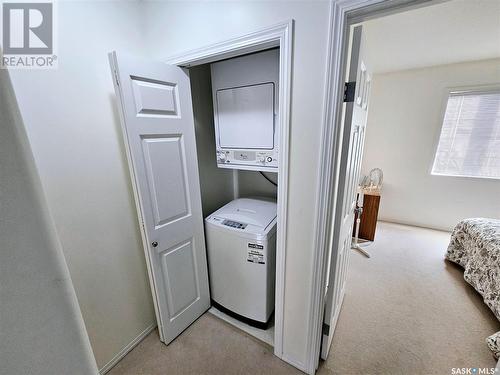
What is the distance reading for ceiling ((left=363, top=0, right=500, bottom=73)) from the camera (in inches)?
61.1

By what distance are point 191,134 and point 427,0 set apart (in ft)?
4.39

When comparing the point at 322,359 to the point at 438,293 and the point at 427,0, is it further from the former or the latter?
the point at 427,0

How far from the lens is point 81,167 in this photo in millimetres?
1168

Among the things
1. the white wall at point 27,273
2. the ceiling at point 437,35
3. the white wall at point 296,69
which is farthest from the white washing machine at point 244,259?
the ceiling at point 437,35

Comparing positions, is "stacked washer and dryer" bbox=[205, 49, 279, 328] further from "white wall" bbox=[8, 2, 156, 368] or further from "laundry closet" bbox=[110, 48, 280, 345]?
"white wall" bbox=[8, 2, 156, 368]

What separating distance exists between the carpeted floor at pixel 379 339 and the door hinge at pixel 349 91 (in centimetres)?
169

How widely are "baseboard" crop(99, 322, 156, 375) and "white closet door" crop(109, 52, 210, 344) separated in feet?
0.59

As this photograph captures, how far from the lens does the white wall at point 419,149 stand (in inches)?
114

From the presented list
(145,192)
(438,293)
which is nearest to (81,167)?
(145,192)

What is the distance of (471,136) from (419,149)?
0.60 metres

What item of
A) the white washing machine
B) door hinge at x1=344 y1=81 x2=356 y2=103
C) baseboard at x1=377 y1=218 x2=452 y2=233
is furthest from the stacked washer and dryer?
baseboard at x1=377 y1=218 x2=452 y2=233
